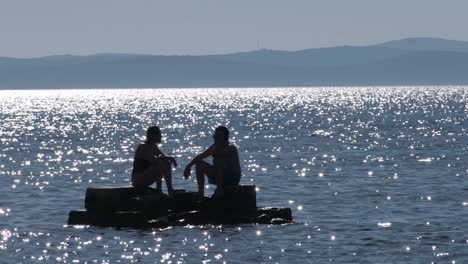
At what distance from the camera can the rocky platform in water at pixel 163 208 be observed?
2684 centimetres

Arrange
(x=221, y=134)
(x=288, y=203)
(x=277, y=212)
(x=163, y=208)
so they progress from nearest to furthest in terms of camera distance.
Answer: (x=221, y=134)
(x=163, y=208)
(x=277, y=212)
(x=288, y=203)

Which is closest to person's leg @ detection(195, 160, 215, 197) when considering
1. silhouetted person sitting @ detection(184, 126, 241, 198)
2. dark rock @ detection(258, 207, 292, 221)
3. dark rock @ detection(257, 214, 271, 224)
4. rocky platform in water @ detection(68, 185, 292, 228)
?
silhouetted person sitting @ detection(184, 126, 241, 198)

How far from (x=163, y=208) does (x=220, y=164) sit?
1684 mm

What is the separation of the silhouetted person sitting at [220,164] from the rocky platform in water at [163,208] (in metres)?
0.24

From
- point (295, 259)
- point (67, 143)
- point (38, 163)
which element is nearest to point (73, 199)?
point (295, 259)

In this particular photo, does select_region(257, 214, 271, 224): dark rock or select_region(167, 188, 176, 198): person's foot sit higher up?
select_region(167, 188, 176, 198): person's foot

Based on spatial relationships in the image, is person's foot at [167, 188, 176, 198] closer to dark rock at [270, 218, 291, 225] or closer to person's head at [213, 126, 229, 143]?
person's head at [213, 126, 229, 143]

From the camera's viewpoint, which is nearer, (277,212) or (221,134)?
(221,134)

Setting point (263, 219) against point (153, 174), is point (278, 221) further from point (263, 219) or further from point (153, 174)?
point (153, 174)

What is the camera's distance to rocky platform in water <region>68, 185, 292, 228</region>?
26.8 m

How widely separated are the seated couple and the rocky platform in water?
10.4 inches

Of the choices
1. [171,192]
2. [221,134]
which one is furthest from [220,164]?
[171,192]

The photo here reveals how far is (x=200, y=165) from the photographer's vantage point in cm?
2684

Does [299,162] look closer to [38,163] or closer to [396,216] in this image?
[38,163]
